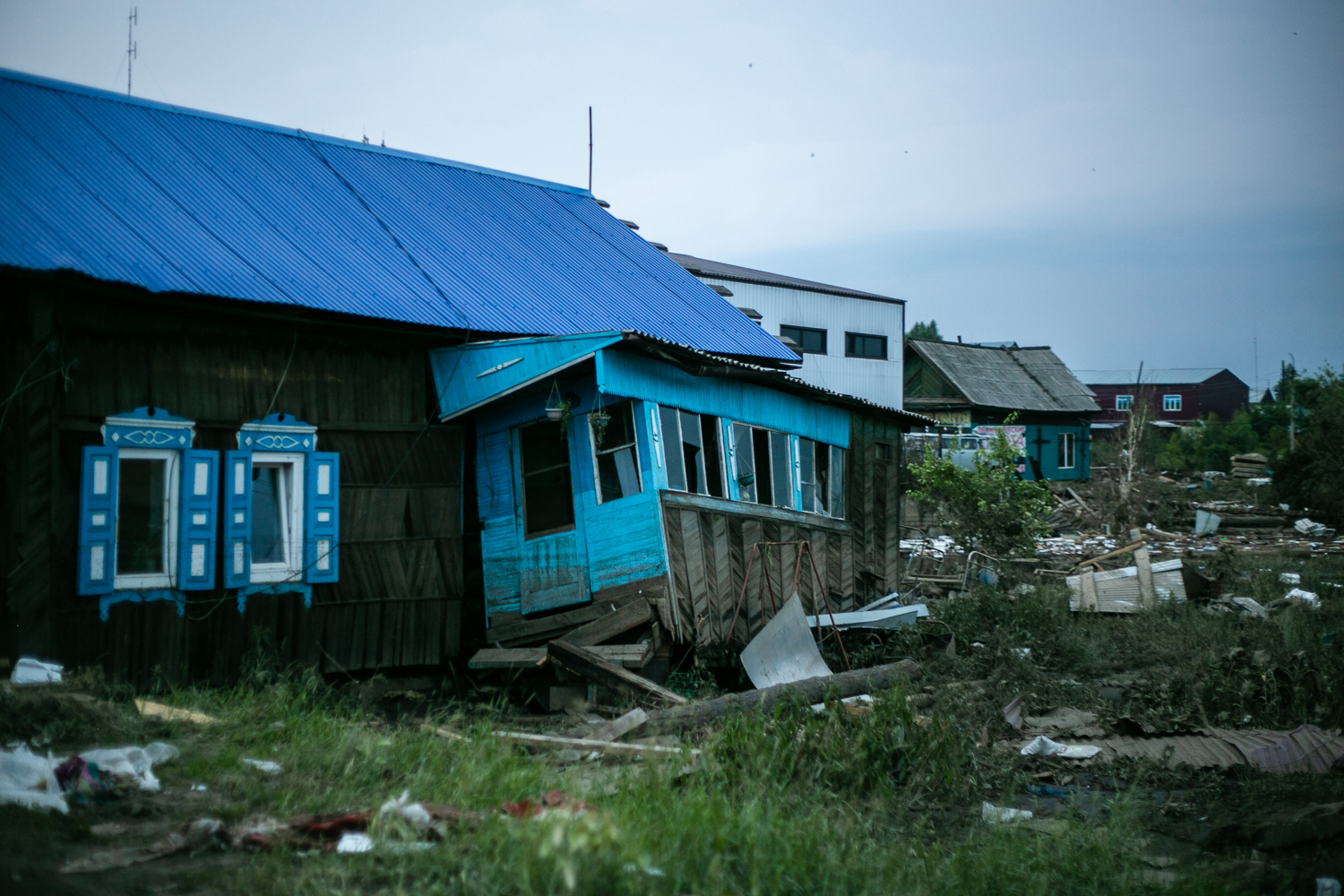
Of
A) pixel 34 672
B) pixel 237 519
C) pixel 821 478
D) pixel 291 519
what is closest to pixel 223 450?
pixel 237 519

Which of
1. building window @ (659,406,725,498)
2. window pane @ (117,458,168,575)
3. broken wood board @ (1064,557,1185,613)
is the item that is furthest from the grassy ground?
broken wood board @ (1064,557,1185,613)

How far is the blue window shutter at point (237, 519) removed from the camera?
30.2 ft

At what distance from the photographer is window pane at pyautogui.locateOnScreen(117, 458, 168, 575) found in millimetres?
8680

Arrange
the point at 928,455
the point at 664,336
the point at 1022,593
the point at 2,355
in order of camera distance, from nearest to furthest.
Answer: the point at 2,355, the point at 664,336, the point at 1022,593, the point at 928,455

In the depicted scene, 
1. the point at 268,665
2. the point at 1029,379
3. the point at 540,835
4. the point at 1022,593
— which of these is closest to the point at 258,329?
the point at 268,665

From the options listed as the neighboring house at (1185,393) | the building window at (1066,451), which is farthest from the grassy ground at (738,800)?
the neighboring house at (1185,393)

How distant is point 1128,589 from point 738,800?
11.1 m

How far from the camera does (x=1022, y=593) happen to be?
14703 millimetres

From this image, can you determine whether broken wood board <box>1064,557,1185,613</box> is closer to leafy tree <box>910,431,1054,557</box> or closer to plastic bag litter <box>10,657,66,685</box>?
leafy tree <box>910,431,1054,557</box>

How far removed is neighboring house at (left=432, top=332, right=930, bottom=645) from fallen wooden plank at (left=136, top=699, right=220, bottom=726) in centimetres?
420

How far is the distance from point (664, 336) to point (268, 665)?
20.8 feet

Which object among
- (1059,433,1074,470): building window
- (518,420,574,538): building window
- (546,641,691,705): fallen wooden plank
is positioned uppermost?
(1059,433,1074,470): building window

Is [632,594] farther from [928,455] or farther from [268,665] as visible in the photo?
[928,455]

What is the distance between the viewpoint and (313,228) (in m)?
11.6
